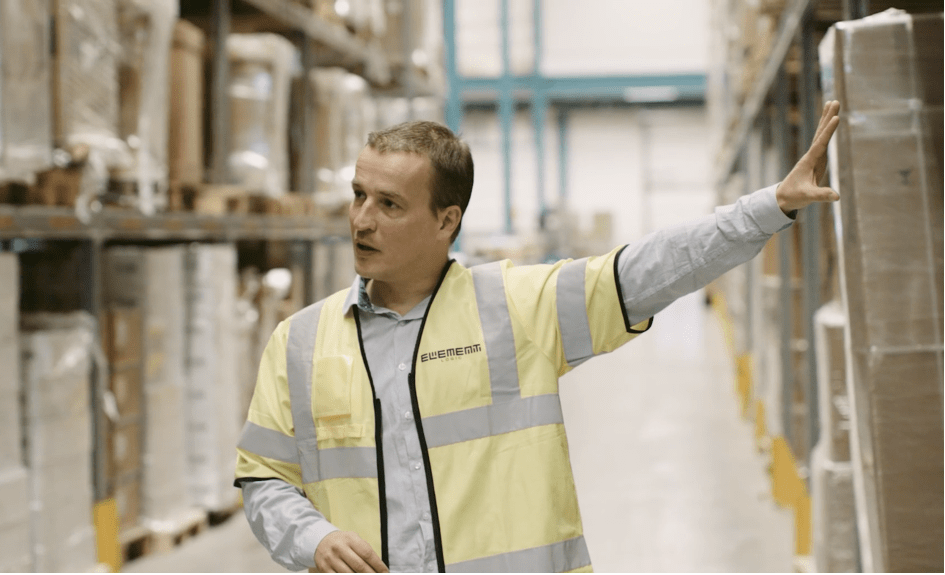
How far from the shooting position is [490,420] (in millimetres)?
1524

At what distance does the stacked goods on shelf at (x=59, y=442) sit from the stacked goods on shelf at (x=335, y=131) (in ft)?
8.14

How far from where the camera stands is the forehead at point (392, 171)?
4.83 feet

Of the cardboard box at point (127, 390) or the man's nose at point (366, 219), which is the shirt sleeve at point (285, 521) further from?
the cardboard box at point (127, 390)

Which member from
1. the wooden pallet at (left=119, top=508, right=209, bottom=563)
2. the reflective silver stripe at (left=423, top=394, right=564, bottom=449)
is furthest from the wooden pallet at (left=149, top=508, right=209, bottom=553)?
the reflective silver stripe at (left=423, top=394, right=564, bottom=449)

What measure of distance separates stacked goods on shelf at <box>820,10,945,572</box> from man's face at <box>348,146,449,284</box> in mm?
1236

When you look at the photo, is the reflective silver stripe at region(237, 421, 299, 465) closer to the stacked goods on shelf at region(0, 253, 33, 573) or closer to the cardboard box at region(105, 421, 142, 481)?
the stacked goods on shelf at region(0, 253, 33, 573)

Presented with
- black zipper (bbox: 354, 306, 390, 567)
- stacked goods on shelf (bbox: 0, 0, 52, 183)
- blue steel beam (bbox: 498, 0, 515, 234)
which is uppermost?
blue steel beam (bbox: 498, 0, 515, 234)

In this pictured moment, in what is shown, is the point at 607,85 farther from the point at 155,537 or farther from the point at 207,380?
the point at 155,537

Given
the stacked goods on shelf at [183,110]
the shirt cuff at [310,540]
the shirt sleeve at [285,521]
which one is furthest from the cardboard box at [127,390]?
the shirt cuff at [310,540]

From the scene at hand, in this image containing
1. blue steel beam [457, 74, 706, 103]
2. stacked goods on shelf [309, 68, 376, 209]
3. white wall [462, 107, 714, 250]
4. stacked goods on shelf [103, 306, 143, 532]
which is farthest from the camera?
white wall [462, 107, 714, 250]

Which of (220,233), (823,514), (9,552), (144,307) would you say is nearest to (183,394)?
(144,307)

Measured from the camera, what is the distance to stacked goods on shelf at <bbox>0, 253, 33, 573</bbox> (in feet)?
10.3

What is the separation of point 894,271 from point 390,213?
1347mm

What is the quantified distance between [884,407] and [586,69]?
20961 millimetres
